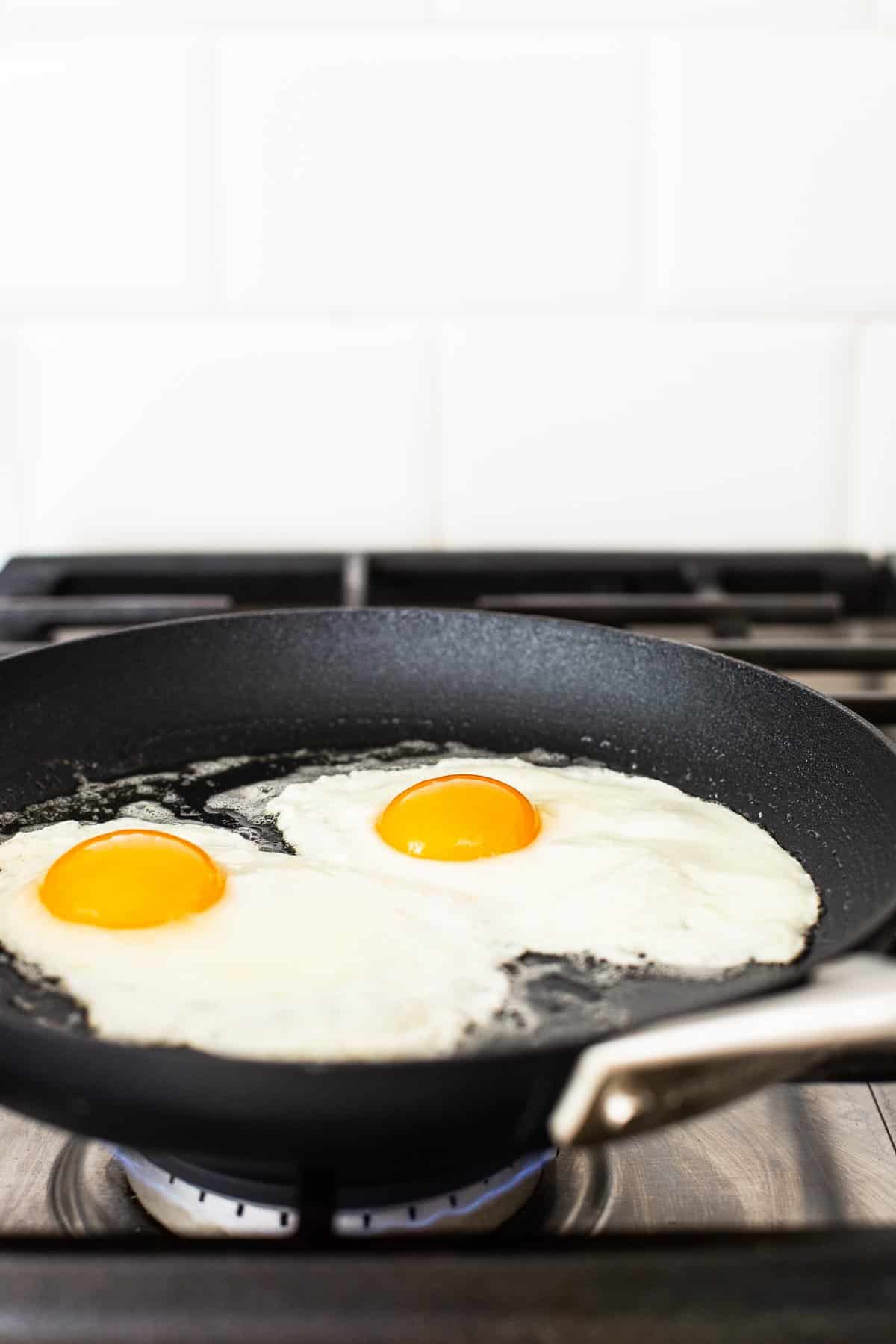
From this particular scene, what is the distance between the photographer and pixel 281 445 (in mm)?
1397

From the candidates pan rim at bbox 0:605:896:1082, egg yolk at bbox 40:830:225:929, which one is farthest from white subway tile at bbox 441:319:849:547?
egg yolk at bbox 40:830:225:929

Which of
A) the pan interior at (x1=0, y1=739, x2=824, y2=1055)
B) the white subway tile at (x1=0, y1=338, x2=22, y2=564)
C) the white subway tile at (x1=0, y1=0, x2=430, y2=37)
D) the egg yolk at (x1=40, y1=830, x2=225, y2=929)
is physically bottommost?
the pan interior at (x1=0, y1=739, x2=824, y2=1055)

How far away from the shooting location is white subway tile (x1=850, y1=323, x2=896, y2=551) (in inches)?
54.4

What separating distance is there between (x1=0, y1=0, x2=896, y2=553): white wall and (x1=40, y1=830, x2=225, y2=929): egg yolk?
723 millimetres

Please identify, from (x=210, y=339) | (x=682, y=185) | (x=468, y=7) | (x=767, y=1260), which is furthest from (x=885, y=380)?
(x=767, y=1260)

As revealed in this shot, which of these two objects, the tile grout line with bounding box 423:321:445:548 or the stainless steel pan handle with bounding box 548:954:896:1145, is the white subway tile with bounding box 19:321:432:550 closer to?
the tile grout line with bounding box 423:321:445:548

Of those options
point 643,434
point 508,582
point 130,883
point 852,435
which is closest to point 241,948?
point 130,883

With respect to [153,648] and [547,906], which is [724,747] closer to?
[547,906]

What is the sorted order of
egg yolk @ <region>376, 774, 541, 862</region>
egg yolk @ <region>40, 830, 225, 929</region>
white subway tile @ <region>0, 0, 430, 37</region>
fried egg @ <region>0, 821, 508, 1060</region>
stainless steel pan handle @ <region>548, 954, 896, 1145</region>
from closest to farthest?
stainless steel pan handle @ <region>548, 954, 896, 1145</region> → fried egg @ <region>0, 821, 508, 1060</region> → egg yolk @ <region>40, 830, 225, 929</region> → egg yolk @ <region>376, 774, 541, 862</region> → white subway tile @ <region>0, 0, 430, 37</region>

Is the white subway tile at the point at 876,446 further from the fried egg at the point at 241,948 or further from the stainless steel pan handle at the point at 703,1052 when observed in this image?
the stainless steel pan handle at the point at 703,1052

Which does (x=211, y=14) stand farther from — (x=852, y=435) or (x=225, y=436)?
(x=852, y=435)

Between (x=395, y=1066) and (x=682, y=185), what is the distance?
1134 mm

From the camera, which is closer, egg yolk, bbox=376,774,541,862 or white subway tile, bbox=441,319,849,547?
egg yolk, bbox=376,774,541,862

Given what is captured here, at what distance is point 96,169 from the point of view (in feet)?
4.37
